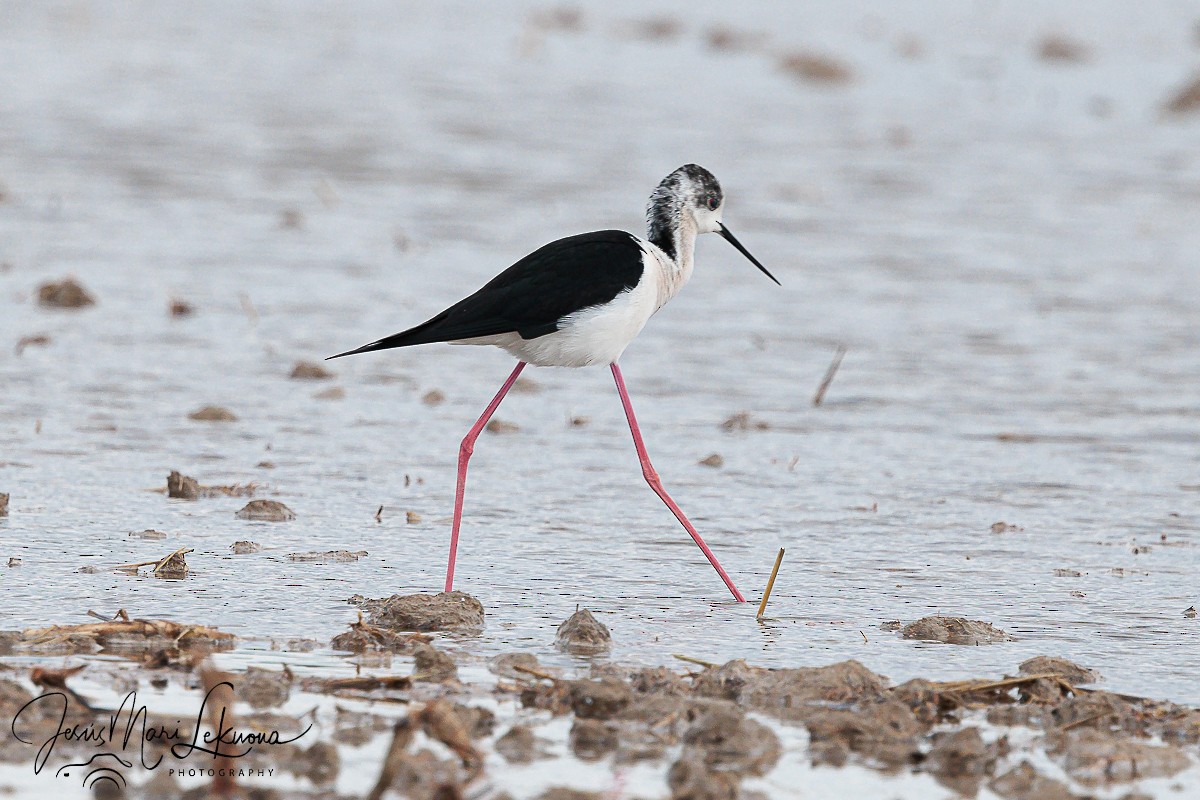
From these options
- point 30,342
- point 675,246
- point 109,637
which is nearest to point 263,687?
point 109,637

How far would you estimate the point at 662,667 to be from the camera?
4.85 m

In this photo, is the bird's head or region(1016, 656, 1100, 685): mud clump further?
the bird's head

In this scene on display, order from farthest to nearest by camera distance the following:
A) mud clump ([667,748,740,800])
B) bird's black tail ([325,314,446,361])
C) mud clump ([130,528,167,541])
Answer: mud clump ([130,528,167,541]), bird's black tail ([325,314,446,361]), mud clump ([667,748,740,800])

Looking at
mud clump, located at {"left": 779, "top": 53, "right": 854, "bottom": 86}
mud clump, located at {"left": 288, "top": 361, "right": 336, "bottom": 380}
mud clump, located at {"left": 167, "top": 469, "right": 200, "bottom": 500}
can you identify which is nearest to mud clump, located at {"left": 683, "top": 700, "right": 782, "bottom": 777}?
mud clump, located at {"left": 167, "top": 469, "right": 200, "bottom": 500}

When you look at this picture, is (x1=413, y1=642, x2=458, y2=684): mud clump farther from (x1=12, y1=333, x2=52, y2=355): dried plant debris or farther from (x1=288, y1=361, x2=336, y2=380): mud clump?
(x1=12, y1=333, x2=52, y2=355): dried plant debris

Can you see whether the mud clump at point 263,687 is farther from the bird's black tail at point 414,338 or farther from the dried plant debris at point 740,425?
the dried plant debris at point 740,425

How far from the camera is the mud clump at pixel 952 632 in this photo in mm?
5387

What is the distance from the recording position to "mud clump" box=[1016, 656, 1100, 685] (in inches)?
193

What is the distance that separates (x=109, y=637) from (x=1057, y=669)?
98.0 inches

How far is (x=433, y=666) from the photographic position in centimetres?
481

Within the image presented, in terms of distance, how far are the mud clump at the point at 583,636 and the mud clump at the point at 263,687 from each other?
867mm

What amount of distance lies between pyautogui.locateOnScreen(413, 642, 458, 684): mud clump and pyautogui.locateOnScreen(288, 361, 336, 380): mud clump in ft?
13.6

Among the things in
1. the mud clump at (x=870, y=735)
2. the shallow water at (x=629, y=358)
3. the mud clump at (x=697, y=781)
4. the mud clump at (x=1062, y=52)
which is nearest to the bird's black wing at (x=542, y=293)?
the shallow water at (x=629, y=358)

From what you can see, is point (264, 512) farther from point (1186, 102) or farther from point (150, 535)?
point (1186, 102)
